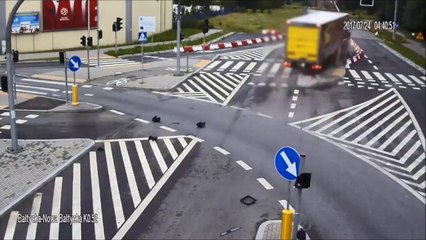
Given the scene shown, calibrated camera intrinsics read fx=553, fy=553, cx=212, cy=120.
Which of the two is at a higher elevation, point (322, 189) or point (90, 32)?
point (90, 32)

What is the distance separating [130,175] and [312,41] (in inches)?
449

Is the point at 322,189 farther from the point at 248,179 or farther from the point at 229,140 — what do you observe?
the point at 229,140

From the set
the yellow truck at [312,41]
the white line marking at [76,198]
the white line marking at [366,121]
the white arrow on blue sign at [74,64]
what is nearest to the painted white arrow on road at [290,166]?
the white line marking at [76,198]

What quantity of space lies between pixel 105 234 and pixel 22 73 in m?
21.4

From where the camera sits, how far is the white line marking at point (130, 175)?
39.9ft

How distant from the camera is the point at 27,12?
35.9m

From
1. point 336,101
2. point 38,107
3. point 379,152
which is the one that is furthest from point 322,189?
point 38,107

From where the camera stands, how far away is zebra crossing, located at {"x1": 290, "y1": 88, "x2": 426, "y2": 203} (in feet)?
48.0

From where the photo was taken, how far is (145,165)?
1459 centimetres

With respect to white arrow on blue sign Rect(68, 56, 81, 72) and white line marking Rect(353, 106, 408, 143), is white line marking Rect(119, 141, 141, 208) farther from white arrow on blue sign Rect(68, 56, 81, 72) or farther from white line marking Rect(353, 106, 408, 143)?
white line marking Rect(353, 106, 408, 143)

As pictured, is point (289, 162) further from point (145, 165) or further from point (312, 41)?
point (145, 165)

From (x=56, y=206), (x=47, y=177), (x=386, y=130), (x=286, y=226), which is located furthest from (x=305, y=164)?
(x=47, y=177)

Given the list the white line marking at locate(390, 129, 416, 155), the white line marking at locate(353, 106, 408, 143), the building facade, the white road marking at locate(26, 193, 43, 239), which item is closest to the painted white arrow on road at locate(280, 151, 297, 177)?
the white road marking at locate(26, 193, 43, 239)

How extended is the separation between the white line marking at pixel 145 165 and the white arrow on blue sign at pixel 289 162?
4.79 meters
